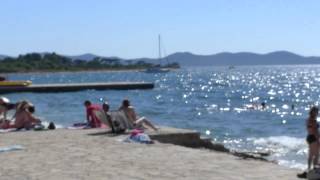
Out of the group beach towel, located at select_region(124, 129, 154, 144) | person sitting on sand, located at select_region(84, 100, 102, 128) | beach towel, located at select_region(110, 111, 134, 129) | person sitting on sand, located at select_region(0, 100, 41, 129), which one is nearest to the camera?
beach towel, located at select_region(124, 129, 154, 144)

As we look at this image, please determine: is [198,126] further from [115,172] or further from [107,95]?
[107,95]

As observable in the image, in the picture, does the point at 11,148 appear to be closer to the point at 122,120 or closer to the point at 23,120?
the point at 122,120

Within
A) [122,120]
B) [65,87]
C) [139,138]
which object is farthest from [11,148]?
[65,87]

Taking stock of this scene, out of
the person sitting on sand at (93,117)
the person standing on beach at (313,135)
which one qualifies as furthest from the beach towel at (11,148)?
the person standing on beach at (313,135)

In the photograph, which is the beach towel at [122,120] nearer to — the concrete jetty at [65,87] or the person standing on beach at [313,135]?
the person standing on beach at [313,135]

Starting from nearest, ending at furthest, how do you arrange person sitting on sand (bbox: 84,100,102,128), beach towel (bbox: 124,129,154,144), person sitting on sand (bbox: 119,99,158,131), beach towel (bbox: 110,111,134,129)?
beach towel (bbox: 124,129,154,144) < beach towel (bbox: 110,111,134,129) < person sitting on sand (bbox: 119,99,158,131) < person sitting on sand (bbox: 84,100,102,128)

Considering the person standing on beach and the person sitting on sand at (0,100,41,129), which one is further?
the person sitting on sand at (0,100,41,129)

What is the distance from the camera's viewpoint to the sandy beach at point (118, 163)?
10.3 meters

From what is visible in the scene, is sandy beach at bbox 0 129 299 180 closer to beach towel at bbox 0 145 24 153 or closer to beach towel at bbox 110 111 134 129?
beach towel at bbox 0 145 24 153

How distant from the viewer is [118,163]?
1156 cm

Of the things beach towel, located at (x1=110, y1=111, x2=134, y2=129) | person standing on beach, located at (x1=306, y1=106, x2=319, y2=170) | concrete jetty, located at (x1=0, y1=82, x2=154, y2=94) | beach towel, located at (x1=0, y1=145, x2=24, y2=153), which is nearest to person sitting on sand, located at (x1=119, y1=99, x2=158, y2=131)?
beach towel, located at (x1=110, y1=111, x2=134, y2=129)

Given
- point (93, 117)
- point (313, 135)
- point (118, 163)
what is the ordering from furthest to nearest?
1. point (93, 117)
2. point (118, 163)
3. point (313, 135)

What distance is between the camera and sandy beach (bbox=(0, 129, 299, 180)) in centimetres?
1034

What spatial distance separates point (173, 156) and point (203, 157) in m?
0.52
